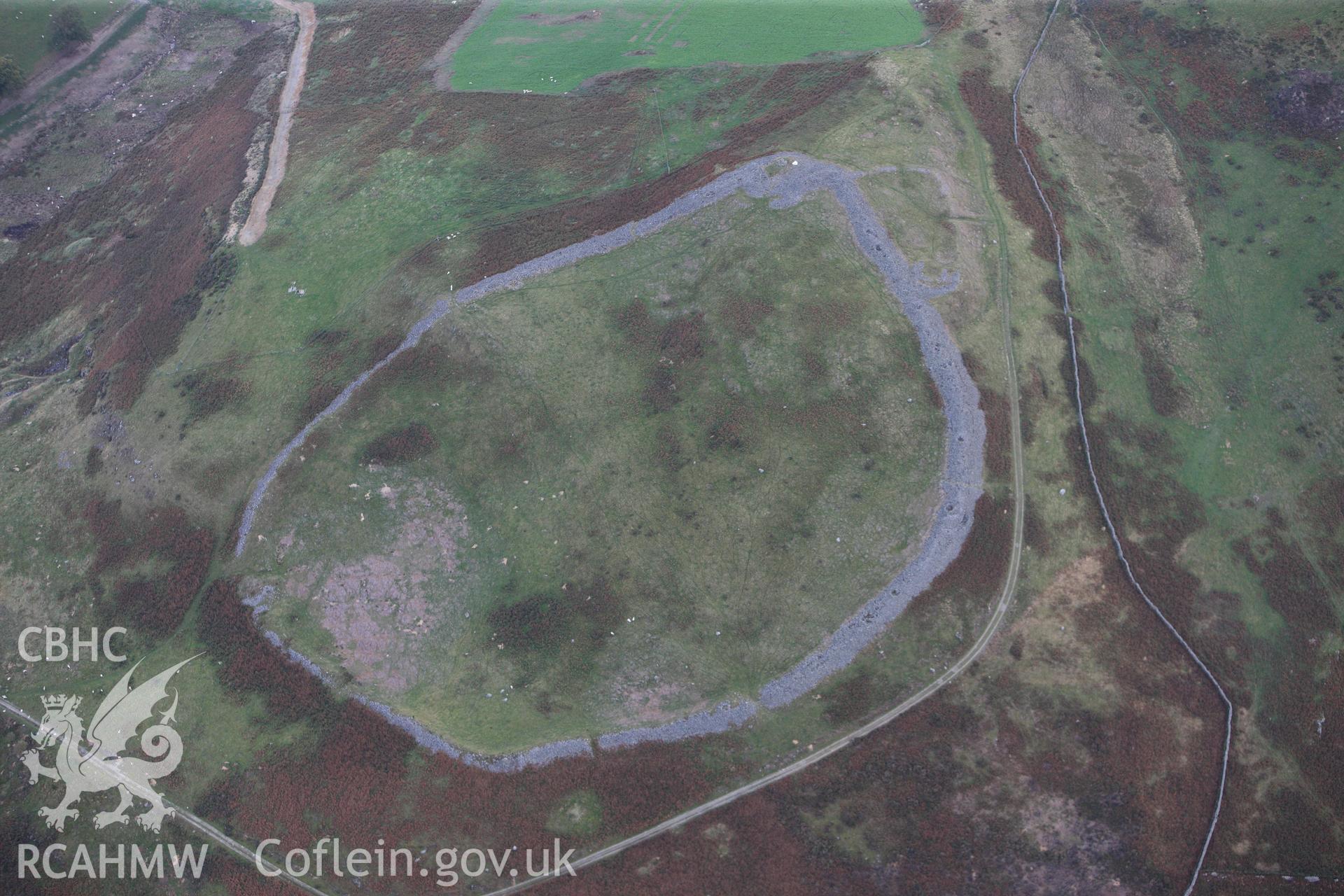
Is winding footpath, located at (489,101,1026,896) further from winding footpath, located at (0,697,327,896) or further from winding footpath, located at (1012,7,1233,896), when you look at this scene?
winding footpath, located at (0,697,327,896)

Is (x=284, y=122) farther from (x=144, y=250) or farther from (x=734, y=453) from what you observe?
(x=734, y=453)

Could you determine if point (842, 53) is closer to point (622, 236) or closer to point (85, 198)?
point (622, 236)

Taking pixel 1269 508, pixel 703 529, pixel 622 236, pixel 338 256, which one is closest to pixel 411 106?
pixel 338 256

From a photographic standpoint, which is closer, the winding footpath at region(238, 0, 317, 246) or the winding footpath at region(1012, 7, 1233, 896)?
the winding footpath at region(1012, 7, 1233, 896)

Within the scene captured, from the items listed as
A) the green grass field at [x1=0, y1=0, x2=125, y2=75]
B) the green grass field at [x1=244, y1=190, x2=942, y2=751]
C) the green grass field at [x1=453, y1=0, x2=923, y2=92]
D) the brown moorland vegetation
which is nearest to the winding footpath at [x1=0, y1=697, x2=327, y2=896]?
the green grass field at [x1=244, y1=190, x2=942, y2=751]


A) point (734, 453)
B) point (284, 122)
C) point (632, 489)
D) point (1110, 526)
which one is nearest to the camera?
point (1110, 526)

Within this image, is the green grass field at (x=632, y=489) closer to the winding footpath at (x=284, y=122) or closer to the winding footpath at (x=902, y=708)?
the winding footpath at (x=902, y=708)

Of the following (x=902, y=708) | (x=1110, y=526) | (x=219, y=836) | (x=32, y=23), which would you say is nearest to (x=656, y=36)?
(x=1110, y=526)
